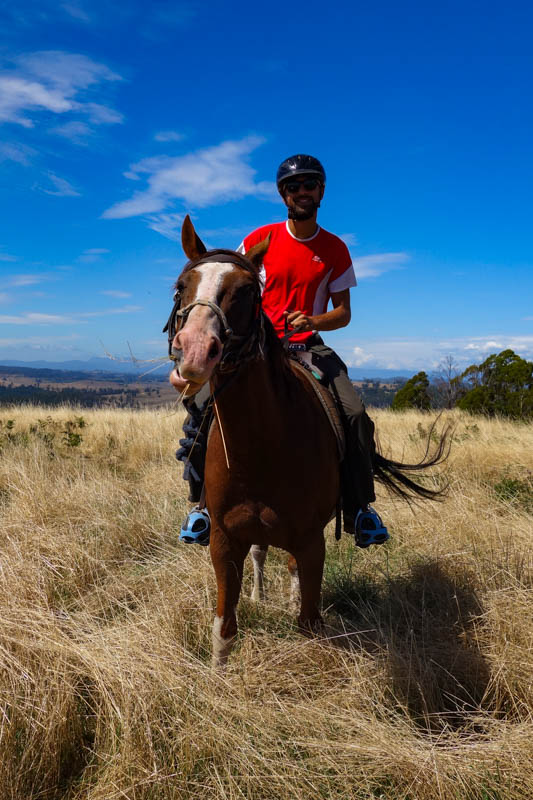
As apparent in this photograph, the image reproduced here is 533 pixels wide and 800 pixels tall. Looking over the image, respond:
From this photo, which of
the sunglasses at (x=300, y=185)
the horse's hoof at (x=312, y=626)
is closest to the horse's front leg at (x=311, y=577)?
the horse's hoof at (x=312, y=626)

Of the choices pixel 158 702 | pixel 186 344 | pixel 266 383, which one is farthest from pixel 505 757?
pixel 186 344

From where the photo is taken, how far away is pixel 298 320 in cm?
314

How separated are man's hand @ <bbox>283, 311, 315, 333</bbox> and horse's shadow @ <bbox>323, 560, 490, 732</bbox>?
2.02 meters

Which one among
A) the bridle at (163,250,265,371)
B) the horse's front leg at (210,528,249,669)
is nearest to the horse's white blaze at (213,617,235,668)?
the horse's front leg at (210,528,249,669)

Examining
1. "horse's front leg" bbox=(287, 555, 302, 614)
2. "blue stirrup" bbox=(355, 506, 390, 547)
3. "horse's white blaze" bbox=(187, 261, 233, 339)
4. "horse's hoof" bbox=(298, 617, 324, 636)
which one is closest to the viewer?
"horse's white blaze" bbox=(187, 261, 233, 339)

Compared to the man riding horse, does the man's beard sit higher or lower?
higher

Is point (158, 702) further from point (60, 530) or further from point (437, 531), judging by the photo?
point (437, 531)

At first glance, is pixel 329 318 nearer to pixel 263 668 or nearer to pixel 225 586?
pixel 225 586

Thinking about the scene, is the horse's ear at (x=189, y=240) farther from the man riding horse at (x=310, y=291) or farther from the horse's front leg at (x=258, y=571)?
the horse's front leg at (x=258, y=571)

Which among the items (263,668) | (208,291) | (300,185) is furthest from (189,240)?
(263,668)

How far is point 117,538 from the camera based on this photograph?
217 inches

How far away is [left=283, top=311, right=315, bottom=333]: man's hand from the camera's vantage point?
10.3 feet

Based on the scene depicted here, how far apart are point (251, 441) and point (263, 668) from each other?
156cm

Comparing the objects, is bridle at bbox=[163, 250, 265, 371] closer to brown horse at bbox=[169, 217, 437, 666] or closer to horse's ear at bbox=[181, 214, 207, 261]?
brown horse at bbox=[169, 217, 437, 666]
